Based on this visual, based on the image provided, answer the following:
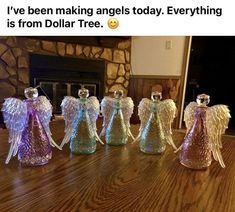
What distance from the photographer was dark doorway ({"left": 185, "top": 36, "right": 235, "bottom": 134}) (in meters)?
3.04

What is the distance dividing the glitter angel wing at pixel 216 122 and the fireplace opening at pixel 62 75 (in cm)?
210

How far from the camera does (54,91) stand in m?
2.59

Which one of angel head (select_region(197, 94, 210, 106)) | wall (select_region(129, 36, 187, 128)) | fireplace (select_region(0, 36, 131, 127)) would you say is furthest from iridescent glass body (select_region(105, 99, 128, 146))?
wall (select_region(129, 36, 187, 128))

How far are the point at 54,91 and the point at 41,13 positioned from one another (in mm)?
817

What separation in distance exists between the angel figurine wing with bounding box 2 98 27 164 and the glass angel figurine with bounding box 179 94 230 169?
45 cm

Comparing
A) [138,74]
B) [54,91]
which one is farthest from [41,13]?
[138,74]

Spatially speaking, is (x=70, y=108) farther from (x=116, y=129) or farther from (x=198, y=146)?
(x=198, y=146)

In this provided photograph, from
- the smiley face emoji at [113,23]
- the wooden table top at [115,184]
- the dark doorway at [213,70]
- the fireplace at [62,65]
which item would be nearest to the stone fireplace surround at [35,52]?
the fireplace at [62,65]

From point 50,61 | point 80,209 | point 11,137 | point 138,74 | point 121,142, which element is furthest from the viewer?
point 138,74

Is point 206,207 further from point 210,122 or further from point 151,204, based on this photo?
point 210,122

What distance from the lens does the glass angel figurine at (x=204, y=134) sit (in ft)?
2.10

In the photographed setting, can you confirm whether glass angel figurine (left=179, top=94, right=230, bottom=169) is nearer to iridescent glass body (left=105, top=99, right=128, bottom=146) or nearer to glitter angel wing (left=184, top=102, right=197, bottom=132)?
glitter angel wing (left=184, top=102, right=197, bottom=132)

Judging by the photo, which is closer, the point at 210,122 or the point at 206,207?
the point at 206,207

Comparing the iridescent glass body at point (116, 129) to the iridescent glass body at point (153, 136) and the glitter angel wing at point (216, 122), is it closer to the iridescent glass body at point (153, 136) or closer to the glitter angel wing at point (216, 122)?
the iridescent glass body at point (153, 136)
